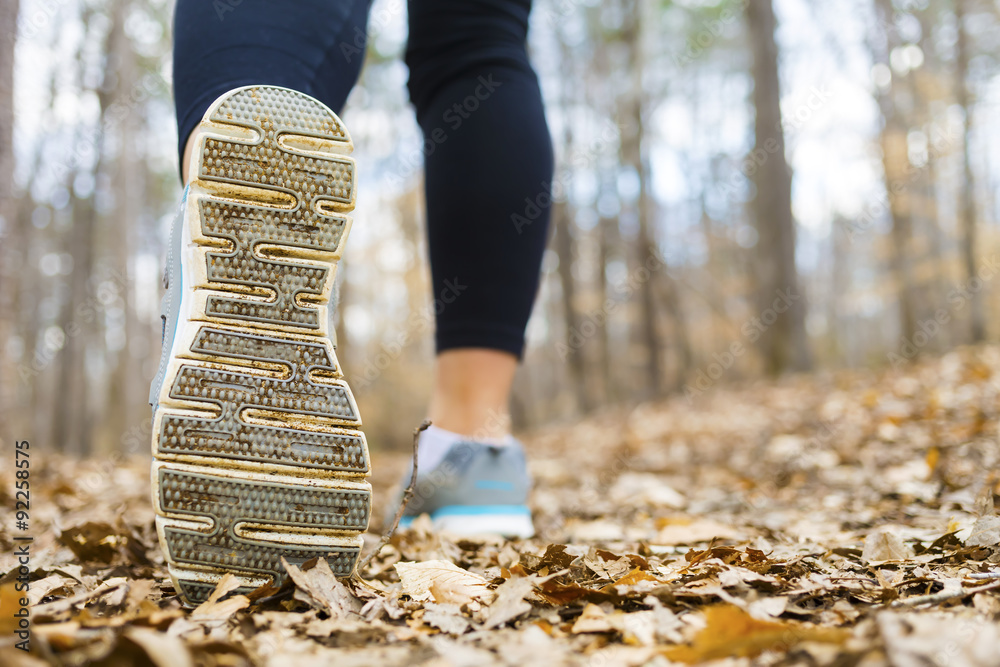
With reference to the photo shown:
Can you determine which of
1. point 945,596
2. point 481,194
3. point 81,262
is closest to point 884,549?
Result: point 945,596

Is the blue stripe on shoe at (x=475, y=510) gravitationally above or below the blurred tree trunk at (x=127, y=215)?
below

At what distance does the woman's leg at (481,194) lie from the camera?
52.3 inches

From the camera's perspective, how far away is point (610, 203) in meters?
15.9

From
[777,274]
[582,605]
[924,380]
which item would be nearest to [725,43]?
[777,274]

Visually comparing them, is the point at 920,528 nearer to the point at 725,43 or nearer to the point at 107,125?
the point at 107,125

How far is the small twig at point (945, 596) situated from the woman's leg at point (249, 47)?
3.41 ft

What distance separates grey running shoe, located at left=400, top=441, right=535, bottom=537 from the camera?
1.40 meters

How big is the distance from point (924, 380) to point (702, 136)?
17.2m

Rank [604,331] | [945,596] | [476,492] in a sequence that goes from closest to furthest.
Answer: [945,596] → [476,492] → [604,331]

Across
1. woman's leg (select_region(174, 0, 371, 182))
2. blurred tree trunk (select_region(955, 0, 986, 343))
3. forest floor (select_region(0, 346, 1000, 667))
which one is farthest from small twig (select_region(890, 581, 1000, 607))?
blurred tree trunk (select_region(955, 0, 986, 343))

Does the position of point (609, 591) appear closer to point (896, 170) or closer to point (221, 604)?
point (221, 604)

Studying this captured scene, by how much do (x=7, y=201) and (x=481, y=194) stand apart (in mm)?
2315

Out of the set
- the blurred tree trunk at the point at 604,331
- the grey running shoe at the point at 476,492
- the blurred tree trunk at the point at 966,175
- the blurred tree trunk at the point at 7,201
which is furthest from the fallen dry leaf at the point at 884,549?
the blurred tree trunk at the point at 604,331

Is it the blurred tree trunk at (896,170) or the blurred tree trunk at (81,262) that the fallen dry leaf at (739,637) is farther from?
the blurred tree trunk at (81,262)
